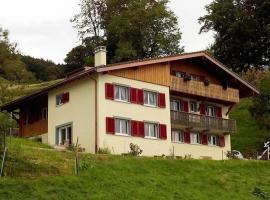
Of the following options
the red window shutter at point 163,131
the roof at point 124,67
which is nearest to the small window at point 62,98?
the roof at point 124,67

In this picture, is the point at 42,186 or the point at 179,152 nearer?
the point at 42,186

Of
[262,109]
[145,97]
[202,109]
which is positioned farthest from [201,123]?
[262,109]

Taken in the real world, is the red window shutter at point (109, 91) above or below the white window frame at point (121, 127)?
above

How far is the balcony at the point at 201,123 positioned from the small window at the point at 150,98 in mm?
1876

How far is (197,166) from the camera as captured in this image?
3775 cm

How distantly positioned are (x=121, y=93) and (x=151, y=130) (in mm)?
3425

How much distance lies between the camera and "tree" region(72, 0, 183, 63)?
256 feet

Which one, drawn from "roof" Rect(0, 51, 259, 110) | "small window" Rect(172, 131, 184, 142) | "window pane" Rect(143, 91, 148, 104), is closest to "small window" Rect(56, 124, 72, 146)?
"roof" Rect(0, 51, 259, 110)

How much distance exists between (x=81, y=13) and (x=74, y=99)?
41.1m

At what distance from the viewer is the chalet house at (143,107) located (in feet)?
142

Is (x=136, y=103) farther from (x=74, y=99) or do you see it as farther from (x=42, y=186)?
(x=42, y=186)

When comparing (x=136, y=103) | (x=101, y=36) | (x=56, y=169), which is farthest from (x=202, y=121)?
(x=101, y=36)

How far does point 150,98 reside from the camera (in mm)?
46375

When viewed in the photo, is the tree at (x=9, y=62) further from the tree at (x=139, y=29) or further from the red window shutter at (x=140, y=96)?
the red window shutter at (x=140, y=96)
